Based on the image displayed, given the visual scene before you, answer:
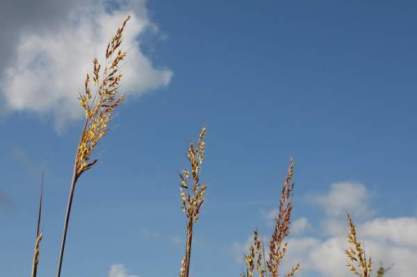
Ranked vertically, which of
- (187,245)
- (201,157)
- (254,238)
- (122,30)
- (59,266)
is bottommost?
(59,266)

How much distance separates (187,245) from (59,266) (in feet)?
2.99

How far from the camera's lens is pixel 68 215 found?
8.94 feet

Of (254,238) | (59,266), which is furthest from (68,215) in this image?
(254,238)

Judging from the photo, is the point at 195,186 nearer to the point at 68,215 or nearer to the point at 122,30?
the point at 122,30

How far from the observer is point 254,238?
540 centimetres

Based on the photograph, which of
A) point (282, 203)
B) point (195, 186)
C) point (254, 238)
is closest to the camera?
point (195, 186)

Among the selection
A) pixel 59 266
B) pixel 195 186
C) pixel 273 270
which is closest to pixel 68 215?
pixel 59 266

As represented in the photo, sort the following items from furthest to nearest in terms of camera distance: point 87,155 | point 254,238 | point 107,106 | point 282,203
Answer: point 282,203
point 254,238
point 107,106
point 87,155

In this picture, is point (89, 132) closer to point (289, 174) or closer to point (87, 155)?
point (87, 155)

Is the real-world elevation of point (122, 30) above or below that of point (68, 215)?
above

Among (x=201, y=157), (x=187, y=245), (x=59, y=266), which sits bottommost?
(x=59, y=266)

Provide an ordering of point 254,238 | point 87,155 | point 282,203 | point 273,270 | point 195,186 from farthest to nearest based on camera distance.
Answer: point 282,203 < point 273,270 < point 254,238 < point 195,186 < point 87,155

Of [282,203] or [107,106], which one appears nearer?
[107,106]

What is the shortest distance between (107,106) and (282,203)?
13.6 ft
